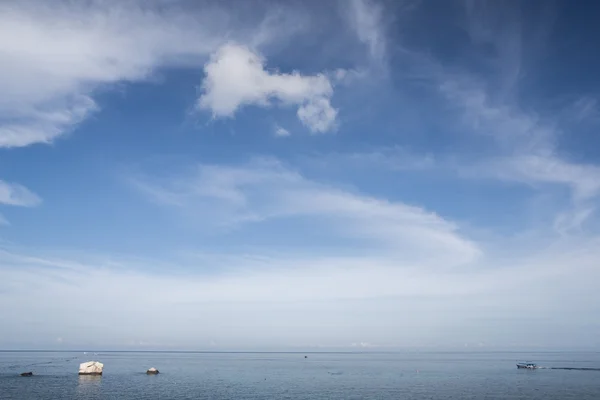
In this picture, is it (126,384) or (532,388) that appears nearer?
(532,388)

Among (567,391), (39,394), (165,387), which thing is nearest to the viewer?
(39,394)

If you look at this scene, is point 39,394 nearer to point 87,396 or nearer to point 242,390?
point 87,396

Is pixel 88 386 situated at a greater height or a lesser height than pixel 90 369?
lesser

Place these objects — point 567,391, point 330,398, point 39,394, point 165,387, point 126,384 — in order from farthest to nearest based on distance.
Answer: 1. point 126,384
2. point 165,387
3. point 567,391
4. point 39,394
5. point 330,398

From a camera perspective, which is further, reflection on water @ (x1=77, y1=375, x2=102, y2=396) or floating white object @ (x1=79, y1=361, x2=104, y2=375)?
→ floating white object @ (x1=79, y1=361, x2=104, y2=375)

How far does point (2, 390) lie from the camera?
11650cm

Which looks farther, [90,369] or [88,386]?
[90,369]

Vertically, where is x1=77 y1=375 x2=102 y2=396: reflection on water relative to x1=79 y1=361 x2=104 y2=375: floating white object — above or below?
below

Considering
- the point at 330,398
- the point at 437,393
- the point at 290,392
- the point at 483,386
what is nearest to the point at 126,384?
the point at 290,392

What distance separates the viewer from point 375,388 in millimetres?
123188

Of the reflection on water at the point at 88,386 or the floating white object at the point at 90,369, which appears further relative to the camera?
the floating white object at the point at 90,369

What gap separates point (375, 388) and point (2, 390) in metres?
98.2

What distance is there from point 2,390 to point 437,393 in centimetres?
11146

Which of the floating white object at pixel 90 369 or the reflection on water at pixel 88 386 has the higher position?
the floating white object at pixel 90 369
